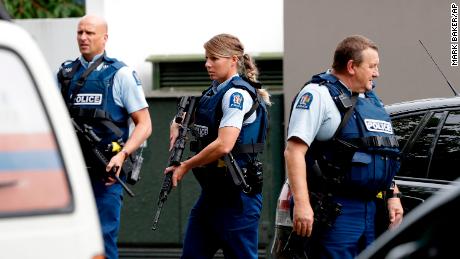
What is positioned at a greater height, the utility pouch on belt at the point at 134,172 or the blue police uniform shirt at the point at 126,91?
the blue police uniform shirt at the point at 126,91

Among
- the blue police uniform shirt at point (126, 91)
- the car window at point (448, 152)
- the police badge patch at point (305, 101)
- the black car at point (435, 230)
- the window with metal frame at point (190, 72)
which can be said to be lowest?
the window with metal frame at point (190, 72)

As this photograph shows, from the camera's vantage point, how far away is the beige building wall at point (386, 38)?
11289 mm

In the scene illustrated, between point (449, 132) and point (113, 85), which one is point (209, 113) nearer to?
point (113, 85)

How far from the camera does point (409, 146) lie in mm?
7402

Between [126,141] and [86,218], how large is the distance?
12.2 feet

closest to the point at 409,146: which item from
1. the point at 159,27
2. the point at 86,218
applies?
the point at 86,218

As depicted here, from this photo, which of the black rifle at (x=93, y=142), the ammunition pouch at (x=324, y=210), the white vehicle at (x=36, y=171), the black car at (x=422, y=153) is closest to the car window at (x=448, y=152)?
the black car at (x=422, y=153)

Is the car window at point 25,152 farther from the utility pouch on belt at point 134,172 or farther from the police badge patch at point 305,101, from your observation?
the utility pouch on belt at point 134,172

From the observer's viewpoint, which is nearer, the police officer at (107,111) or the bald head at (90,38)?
the police officer at (107,111)

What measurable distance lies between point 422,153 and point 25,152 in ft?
11.6

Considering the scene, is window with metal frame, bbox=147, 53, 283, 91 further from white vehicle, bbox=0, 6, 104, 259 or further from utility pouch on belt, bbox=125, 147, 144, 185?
white vehicle, bbox=0, 6, 104, 259

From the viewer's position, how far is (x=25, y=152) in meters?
4.29

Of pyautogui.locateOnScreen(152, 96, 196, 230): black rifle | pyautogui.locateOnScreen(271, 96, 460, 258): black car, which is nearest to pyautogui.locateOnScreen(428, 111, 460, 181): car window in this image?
pyautogui.locateOnScreen(271, 96, 460, 258): black car

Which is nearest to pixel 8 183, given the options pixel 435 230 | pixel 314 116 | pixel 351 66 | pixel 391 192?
pixel 435 230
